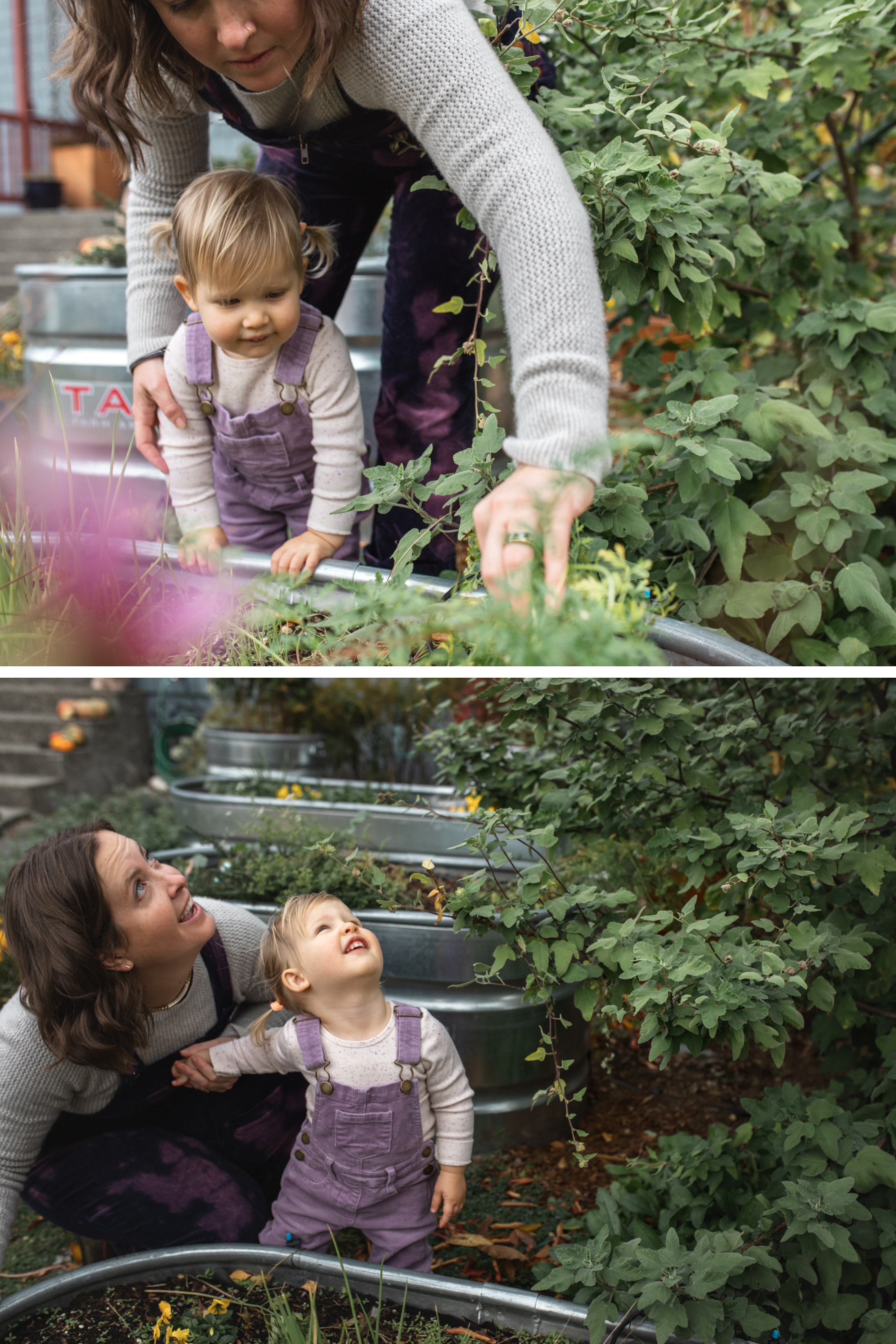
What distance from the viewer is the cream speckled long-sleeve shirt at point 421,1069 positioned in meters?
1.32

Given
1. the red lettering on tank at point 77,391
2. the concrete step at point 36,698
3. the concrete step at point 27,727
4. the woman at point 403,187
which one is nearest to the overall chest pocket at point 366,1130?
the woman at point 403,187

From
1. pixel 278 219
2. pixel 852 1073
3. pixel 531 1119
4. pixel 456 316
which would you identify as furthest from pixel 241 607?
pixel 531 1119

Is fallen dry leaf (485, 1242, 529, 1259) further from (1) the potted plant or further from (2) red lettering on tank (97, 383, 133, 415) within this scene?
(1) the potted plant

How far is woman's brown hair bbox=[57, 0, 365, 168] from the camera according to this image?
0.99 m

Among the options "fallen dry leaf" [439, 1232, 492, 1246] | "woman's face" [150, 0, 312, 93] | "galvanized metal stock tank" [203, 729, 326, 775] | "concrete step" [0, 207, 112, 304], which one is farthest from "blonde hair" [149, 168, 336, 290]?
"concrete step" [0, 207, 112, 304]

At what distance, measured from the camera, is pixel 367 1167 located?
1.33 meters

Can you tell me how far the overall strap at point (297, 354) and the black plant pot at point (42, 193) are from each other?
6.66 meters

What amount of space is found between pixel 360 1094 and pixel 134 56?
1.23 meters

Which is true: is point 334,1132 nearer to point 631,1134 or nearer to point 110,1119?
point 110,1119

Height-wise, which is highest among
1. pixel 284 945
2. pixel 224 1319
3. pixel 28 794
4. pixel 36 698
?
pixel 284 945

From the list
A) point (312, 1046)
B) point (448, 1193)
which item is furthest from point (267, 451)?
point (448, 1193)

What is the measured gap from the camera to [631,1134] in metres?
1.99

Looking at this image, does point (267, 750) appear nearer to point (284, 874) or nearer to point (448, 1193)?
point (284, 874)

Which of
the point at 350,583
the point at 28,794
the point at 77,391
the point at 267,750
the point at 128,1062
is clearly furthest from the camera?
the point at 28,794
